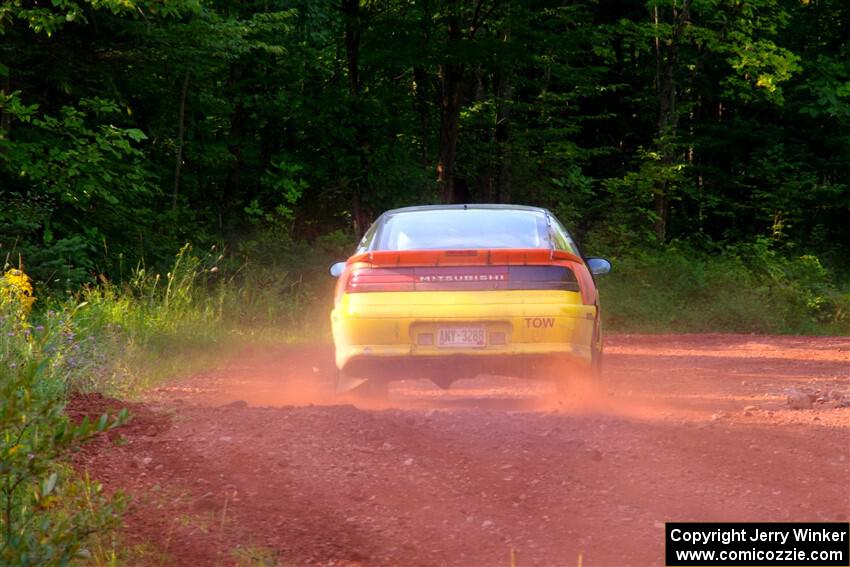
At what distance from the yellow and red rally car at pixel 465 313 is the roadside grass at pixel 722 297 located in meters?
11.1

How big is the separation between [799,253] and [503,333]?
21.6 meters

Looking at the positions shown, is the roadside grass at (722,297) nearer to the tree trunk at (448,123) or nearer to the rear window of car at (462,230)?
the tree trunk at (448,123)

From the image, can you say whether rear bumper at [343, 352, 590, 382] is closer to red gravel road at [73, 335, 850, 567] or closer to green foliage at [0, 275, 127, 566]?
red gravel road at [73, 335, 850, 567]

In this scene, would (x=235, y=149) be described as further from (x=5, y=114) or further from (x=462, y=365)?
(x=462, y=365)

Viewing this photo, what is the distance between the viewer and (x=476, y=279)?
28.1ft

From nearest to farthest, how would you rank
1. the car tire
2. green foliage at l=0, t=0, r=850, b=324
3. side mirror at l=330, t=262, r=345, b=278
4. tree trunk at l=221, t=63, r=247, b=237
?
the car tire < side mirror at l=330, t=262, r=345, b=278 < green foliage at l=0, t=0, r=850, b=324 < tree trunk at l=221, t=63, r=247, b=237

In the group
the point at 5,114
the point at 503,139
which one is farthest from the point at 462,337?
the point at 503,139


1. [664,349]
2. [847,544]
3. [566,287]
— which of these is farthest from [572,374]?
[664,349]

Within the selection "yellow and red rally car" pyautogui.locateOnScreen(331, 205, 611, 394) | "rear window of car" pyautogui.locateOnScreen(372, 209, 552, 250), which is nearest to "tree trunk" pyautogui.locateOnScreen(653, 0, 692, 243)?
"rear window of car" pyautogui.locateOnScreen(372, 209, 552, 250)

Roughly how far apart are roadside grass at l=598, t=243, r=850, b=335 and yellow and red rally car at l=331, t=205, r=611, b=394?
1109 centimetres

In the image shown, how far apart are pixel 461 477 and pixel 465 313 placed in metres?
2.26

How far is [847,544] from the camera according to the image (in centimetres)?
526

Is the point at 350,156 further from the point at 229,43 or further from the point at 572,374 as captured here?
the point at 572,374

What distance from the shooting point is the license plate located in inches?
336
